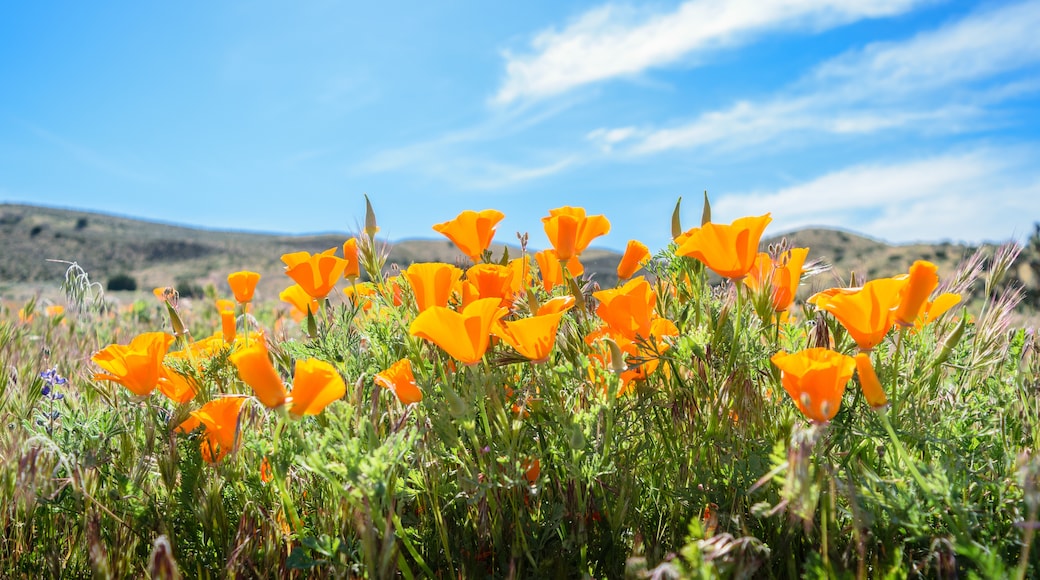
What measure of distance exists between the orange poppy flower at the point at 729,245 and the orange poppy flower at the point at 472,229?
0.66 m

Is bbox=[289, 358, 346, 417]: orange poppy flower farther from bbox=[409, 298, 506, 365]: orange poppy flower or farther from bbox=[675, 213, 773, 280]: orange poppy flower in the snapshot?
bbox=[675, 213, 773, 280]: orange poppy flower

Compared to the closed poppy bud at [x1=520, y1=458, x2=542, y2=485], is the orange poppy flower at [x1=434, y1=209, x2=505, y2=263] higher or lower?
higher

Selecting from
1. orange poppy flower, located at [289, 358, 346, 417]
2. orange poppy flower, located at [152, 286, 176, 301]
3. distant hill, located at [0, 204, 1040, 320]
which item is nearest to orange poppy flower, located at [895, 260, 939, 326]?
orange poppy flower, located at [289, 358, 346, 417]

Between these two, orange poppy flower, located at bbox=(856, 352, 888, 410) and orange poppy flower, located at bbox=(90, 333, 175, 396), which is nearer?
orange poppy flower, located at bbox=(856, 352, 888, 410)

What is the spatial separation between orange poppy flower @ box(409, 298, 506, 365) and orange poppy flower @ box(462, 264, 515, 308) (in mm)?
288

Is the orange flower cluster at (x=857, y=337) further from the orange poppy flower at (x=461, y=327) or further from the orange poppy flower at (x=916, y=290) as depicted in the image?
the orange poppy flower at (x=461, y=327)

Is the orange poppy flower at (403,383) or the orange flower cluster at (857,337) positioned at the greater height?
the orange flower cluster at (857,337)

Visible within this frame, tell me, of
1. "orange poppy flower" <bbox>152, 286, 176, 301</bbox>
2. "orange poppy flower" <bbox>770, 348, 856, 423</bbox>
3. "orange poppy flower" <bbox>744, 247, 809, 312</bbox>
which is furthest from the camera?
"orange poppy flower" <bbox>152, 286, 176, 301</bbox>

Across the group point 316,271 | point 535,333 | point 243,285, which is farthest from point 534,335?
point 243,285

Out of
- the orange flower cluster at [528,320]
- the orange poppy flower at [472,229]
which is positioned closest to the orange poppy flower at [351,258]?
the orange flower cluster at [528,320]

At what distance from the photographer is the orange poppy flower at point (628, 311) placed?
166 cm

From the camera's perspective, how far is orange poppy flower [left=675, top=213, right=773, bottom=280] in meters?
1.63

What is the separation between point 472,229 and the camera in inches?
81.5

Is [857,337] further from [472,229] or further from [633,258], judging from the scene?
[472,229]
